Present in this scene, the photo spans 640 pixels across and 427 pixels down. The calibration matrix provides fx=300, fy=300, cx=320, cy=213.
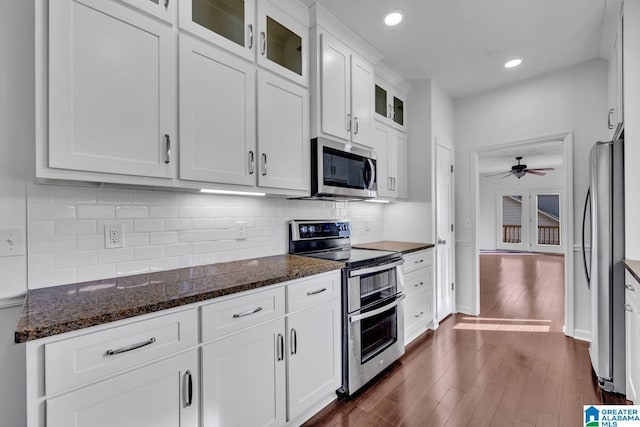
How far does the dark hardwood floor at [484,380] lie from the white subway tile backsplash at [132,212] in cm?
158

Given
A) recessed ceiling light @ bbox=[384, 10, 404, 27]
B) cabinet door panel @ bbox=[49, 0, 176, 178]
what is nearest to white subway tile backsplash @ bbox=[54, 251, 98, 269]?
cabinet door panel @ bbox=[49, 0, 176, 178]

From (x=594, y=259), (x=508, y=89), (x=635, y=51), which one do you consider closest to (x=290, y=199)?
(x=594, y=259)

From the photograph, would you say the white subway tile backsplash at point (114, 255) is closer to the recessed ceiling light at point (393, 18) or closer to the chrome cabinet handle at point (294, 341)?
the chrome cabinet handle at point (294, 341)

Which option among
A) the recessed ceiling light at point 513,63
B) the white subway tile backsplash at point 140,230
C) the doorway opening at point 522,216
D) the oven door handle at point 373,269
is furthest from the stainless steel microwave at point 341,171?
the doorway opening at point 522,216

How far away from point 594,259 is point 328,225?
6.57ft

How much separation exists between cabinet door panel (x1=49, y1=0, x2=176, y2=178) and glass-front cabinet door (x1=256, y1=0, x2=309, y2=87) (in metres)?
0.61

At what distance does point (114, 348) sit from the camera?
104 cm

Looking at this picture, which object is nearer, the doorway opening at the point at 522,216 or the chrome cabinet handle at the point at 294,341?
the chrome cabinet handle at the point at 294,341

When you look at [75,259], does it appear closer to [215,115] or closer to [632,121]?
[215,115]

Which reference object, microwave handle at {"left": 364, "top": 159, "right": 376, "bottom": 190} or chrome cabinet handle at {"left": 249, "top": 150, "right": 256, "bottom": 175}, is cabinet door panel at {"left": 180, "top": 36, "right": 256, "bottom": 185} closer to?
chrome cabinet handle at {"left": 249, "top": 150, "right": 256, "bottom": 175}

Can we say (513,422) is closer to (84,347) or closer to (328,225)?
(328,225)

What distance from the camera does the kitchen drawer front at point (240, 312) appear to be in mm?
1307

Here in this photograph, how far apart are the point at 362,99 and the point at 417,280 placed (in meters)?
1.80

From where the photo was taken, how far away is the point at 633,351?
1732 millimetres
